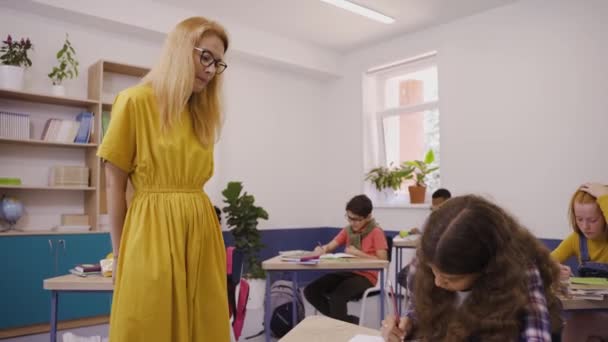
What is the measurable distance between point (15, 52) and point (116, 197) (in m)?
3.37

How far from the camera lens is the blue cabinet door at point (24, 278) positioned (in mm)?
3717

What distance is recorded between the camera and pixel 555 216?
170 inches

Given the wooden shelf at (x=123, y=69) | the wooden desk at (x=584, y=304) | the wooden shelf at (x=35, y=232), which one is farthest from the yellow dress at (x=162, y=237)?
the wooden shelf at (x=123, y=69)

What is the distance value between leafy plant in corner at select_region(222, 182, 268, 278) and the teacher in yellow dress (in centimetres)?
359

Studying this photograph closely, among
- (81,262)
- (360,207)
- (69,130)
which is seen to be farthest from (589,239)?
(69,130)

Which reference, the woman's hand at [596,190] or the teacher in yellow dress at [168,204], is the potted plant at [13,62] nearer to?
the teacher in yellow dress at [168,204]

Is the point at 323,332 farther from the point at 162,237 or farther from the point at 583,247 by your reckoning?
the point at 583,247

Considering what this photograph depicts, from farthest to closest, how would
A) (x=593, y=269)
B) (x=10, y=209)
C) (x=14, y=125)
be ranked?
(x=14, y=125), (x=10, y=209), (x=593, y=269)

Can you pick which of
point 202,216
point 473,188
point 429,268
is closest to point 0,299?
point 202,216

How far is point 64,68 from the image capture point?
422cm

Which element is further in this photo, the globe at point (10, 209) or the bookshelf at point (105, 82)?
the bookshelf at point (105, 82)

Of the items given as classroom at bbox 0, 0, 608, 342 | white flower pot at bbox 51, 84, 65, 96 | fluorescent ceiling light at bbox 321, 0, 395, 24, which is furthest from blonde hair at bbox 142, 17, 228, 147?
fluorescent ceiling light at bbox 321, 0, 395, 24

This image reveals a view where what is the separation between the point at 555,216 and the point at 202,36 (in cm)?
400

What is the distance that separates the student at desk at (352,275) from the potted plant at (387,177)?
2033mm
